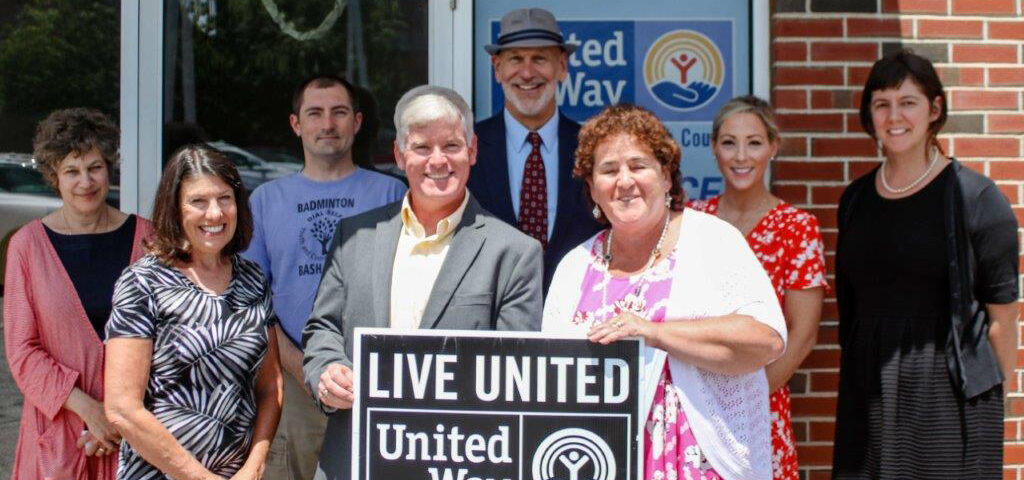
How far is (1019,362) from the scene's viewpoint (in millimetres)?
4449

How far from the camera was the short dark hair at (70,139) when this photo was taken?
360cm

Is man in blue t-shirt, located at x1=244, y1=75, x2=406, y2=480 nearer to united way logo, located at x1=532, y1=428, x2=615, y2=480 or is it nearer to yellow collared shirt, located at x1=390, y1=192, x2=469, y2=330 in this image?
yellow collared shirt, located at x1=390, y1=192, x2=469, y2=330

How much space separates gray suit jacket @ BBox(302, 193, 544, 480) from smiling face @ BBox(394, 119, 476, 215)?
0.38 feet

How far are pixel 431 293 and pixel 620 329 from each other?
0.56 meters

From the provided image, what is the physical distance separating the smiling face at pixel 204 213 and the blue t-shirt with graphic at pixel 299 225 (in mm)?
738

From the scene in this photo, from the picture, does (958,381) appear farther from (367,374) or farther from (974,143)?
(367,374)

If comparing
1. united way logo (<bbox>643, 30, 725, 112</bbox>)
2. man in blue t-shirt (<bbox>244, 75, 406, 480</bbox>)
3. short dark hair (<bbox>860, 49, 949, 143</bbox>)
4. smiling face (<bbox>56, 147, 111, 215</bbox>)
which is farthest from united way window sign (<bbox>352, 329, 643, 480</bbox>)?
united way logo (<bbox>643, 30, 725, 112</bbox>)

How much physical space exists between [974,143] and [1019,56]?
0.39 meters

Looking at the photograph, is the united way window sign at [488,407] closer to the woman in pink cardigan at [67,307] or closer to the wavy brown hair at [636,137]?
the wavy brown hair at [636,137]

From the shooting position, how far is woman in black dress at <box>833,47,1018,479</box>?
137 inches

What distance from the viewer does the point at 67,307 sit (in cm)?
349

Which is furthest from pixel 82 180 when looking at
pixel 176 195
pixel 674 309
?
pixel 674 309

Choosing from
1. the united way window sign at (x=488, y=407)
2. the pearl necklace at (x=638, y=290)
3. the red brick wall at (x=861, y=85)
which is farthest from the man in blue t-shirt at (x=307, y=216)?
the red brick wall at (x=861, y=85)

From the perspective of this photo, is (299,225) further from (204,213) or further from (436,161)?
(436,161)
